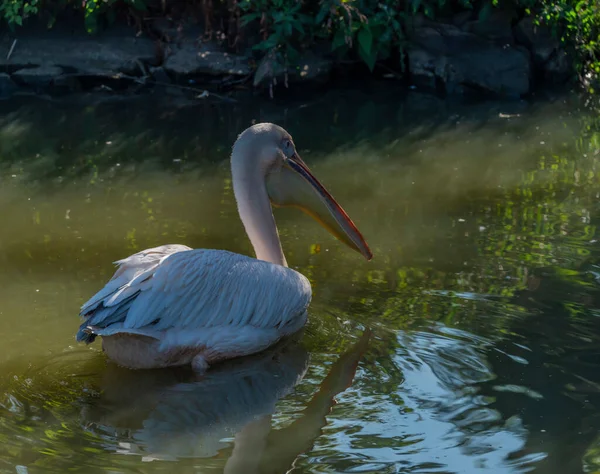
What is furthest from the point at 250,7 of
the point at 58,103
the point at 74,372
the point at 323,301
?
the point at 74,372

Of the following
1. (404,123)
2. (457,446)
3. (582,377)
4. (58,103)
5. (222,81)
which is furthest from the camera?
(222,81)

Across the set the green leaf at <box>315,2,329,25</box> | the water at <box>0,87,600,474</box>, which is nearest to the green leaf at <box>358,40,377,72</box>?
the green leaf at <box>315,2,329,25</box>

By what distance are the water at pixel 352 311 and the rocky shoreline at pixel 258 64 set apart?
5.97ft

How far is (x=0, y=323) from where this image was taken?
156 inches

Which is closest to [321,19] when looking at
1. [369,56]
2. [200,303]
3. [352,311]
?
[369,56]

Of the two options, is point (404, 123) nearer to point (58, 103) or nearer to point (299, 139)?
point (299, 139)

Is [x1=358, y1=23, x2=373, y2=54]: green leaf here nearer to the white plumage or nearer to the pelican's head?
the pelican's head

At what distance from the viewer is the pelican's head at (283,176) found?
402 centimetres

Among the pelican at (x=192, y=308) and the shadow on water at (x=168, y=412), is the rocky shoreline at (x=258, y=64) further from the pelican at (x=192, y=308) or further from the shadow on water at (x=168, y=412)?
the shadow on water at (x=168, y=412)

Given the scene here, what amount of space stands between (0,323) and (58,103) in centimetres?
546

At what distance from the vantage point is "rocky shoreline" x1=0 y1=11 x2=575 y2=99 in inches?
360

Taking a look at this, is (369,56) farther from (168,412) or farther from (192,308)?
(168,412)

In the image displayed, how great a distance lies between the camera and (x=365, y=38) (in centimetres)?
899

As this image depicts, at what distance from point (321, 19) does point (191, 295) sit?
6048 millimetres
